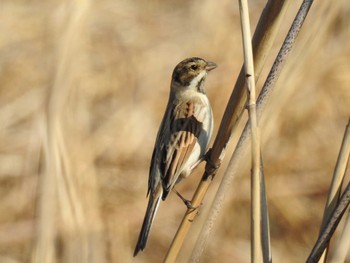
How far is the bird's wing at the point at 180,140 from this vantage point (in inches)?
109

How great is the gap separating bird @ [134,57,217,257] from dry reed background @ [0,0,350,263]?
1372 mm

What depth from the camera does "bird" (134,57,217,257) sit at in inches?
109

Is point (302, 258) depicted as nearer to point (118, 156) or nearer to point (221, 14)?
point (118, 156)

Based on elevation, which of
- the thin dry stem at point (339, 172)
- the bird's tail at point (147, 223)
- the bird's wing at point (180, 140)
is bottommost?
the bird's tail at point (147, 223)

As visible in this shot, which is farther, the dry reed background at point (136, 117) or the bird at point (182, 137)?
the dry reed background at point (136, 117)

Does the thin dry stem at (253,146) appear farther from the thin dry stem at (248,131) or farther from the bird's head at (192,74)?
the bird's head at (192,74)

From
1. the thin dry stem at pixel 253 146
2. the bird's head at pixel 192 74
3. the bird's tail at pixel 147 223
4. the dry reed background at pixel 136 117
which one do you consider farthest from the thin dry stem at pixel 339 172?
the dry reed background at pixel 136 117

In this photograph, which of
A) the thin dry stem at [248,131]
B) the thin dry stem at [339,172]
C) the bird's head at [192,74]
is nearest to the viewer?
the thin dry stem at [248,131]

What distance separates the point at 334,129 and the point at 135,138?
3.70 ft

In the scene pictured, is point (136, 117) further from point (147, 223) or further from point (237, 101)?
point (237, 101)

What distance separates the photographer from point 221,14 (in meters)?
4.68

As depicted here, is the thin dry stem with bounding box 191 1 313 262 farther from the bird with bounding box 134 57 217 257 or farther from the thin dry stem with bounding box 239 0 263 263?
the bird with bounding box 134 57 217 257

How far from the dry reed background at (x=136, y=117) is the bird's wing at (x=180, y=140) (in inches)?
56.0

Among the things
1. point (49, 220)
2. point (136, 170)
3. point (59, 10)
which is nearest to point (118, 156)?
point (136, 170)
